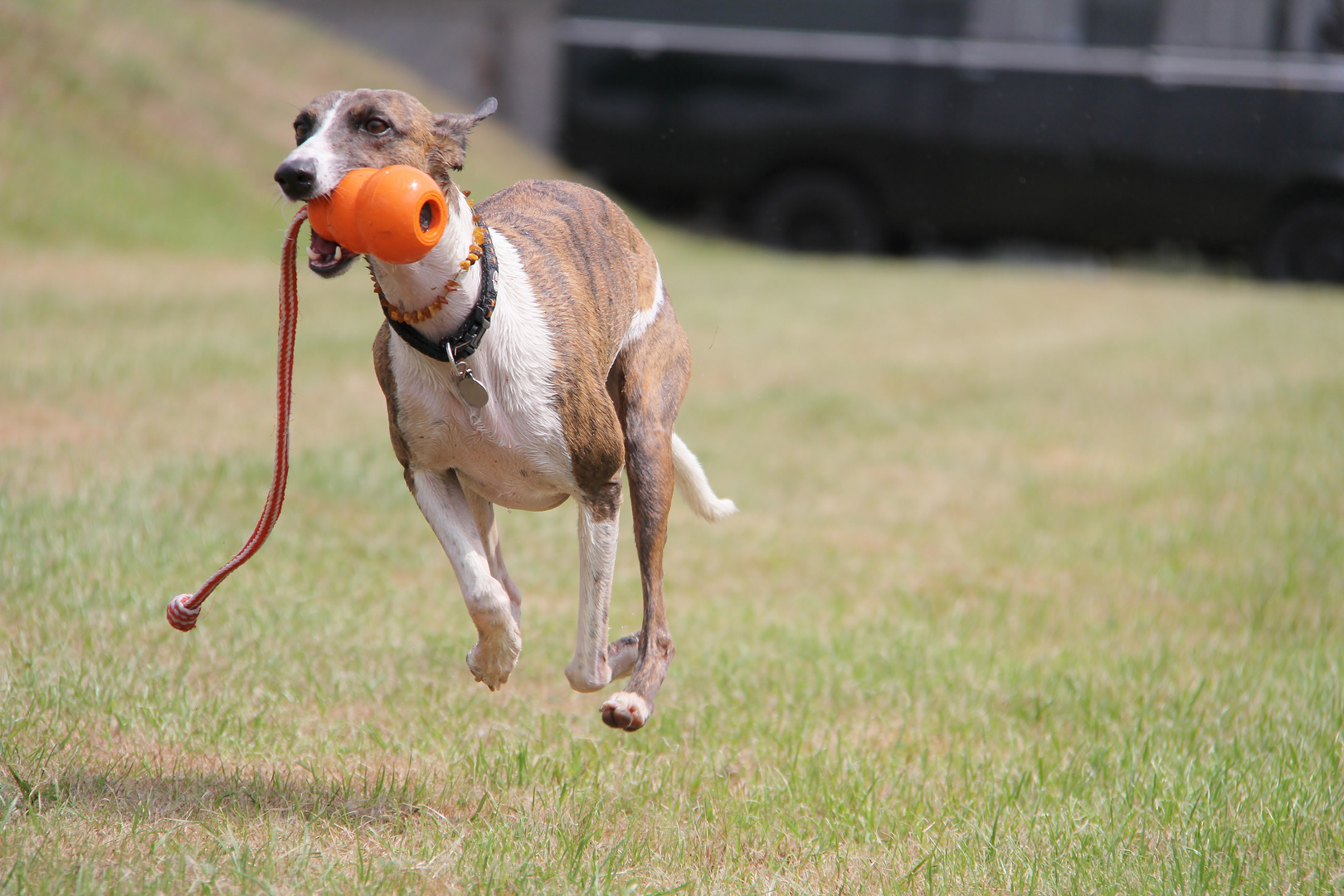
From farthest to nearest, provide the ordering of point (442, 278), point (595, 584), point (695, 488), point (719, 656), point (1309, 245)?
point (1309, 245) → point (719, 656) → point (695, 488) → point (595, 584) → point (442, 278)

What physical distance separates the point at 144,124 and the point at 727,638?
11.8m

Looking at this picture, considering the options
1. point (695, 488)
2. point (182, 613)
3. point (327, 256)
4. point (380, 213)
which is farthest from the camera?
point (695, 488)

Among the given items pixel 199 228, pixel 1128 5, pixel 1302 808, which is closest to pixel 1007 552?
pixel 1302 808

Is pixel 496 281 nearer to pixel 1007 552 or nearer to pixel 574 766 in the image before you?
pixel 574 766

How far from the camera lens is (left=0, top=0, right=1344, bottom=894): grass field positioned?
127 inches

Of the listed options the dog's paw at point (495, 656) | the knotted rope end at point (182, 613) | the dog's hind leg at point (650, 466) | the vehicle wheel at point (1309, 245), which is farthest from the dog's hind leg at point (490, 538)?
the vehicle wheel at point (1309, 245)

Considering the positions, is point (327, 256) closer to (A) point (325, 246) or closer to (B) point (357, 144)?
(A) point (325, 246)

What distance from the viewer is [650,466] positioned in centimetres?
359

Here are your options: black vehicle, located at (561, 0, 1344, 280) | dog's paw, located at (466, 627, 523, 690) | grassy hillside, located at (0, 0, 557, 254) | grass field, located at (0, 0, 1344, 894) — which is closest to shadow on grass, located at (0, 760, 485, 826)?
grass field, located at (0, 0, 1344, 894)

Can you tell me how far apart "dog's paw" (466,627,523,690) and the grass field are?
14.0 inches

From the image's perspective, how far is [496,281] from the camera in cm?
316

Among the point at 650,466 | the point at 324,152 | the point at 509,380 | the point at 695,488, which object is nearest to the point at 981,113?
the point at 695,488

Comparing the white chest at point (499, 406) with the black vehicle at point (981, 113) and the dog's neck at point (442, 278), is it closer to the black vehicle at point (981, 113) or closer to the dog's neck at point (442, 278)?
the dog's neck at point (442, 278)

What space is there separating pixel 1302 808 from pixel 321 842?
97.5 inches
